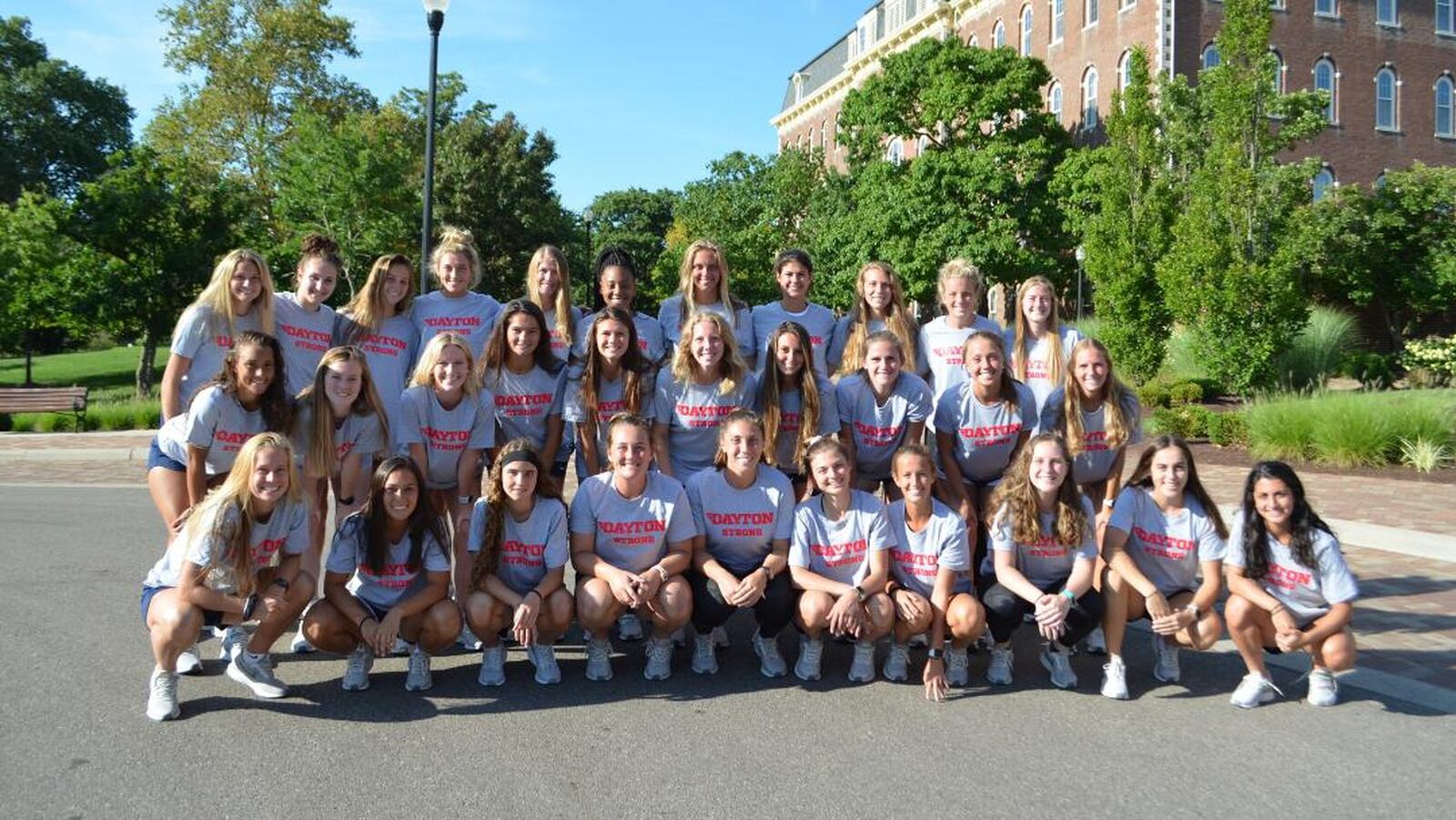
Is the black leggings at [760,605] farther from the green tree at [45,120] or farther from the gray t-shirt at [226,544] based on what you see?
the green tree at [45,120]

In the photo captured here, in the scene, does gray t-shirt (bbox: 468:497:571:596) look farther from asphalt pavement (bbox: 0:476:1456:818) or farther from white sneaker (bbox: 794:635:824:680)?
white sneaker (bbox: 794:635:824:680)

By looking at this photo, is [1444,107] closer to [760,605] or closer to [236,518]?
[760,605]

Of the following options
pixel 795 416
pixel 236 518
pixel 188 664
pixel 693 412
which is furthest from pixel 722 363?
pixel 188 664

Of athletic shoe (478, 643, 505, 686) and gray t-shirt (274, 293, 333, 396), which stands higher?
gray t-shirt (274, 293, 333, 396)

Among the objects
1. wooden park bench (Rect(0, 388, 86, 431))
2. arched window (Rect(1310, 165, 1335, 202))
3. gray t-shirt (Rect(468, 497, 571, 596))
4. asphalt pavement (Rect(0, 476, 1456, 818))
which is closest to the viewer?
asphalt pavement (Rect(0, 476, 1456, 818))

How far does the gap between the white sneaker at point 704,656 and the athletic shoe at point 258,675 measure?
2.03m

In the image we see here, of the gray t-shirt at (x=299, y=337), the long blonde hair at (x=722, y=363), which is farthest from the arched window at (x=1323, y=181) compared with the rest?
the gray t-shirt at (x=299, y=337)

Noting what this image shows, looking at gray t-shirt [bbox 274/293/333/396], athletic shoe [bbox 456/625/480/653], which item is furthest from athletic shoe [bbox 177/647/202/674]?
gray t-shirt [bbox 274/293/333/396]

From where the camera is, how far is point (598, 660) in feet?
17.3

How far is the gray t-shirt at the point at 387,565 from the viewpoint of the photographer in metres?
5.12

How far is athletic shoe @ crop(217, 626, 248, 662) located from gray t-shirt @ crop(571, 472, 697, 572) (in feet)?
5.65

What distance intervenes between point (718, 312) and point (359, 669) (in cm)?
306

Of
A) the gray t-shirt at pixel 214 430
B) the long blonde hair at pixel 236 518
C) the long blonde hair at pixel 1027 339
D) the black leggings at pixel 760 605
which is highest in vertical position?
the long blonde hair at pixel 1027 339

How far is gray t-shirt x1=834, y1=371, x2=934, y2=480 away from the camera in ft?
20.0
